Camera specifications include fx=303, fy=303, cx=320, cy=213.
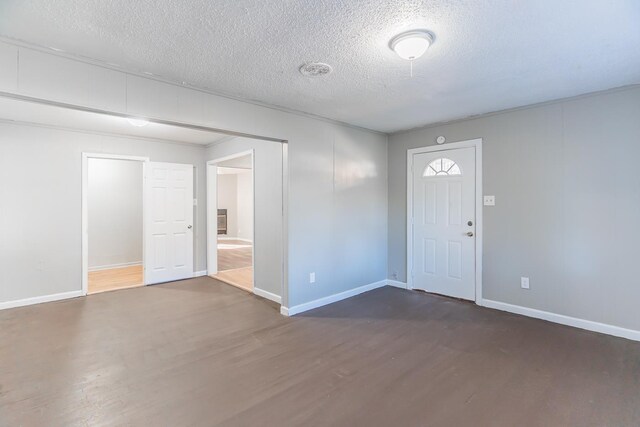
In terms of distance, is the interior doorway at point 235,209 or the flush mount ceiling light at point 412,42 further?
the interior doorway at point 235,209

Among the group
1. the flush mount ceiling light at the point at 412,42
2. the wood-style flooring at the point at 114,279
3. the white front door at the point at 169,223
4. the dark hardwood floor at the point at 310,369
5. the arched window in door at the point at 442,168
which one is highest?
the flush mount ceiling light at the point at 412,42

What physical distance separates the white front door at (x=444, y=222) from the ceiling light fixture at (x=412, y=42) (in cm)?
234

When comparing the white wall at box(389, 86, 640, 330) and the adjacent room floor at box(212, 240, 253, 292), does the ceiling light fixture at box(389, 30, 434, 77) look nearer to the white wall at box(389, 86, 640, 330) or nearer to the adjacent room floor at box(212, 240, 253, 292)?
the white wall at box(389, 86, 640, 330)

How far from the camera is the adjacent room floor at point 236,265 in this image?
5.28 meters

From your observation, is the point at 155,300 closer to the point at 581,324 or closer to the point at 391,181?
the point at 391,181

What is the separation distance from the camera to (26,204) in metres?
4.11

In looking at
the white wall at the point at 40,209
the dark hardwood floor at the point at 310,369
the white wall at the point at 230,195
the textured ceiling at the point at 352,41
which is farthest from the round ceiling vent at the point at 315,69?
the white wall at the point at 230,195

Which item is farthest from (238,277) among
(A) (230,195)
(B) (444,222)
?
(A) (230,195)

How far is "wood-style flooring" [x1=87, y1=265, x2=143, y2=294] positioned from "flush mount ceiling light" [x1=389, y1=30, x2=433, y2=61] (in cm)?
518

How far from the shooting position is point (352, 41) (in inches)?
84.0

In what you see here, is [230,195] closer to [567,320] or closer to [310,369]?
[310,369]

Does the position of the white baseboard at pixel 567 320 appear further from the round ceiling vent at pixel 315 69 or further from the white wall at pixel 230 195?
the white wall at pixel 230 195

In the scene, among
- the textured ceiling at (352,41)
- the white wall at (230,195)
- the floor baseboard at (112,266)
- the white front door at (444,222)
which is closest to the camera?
the textured ceiling at (352,41)

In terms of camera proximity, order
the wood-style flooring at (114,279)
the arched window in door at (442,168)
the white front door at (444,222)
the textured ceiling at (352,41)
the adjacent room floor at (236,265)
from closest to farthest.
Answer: the textured ceiling at (352,41) < the white front door at (444,222) < the arched window in door at (442,168) < the wood-style flooring at (114,279) < the adjacent room floor at (236,265)
